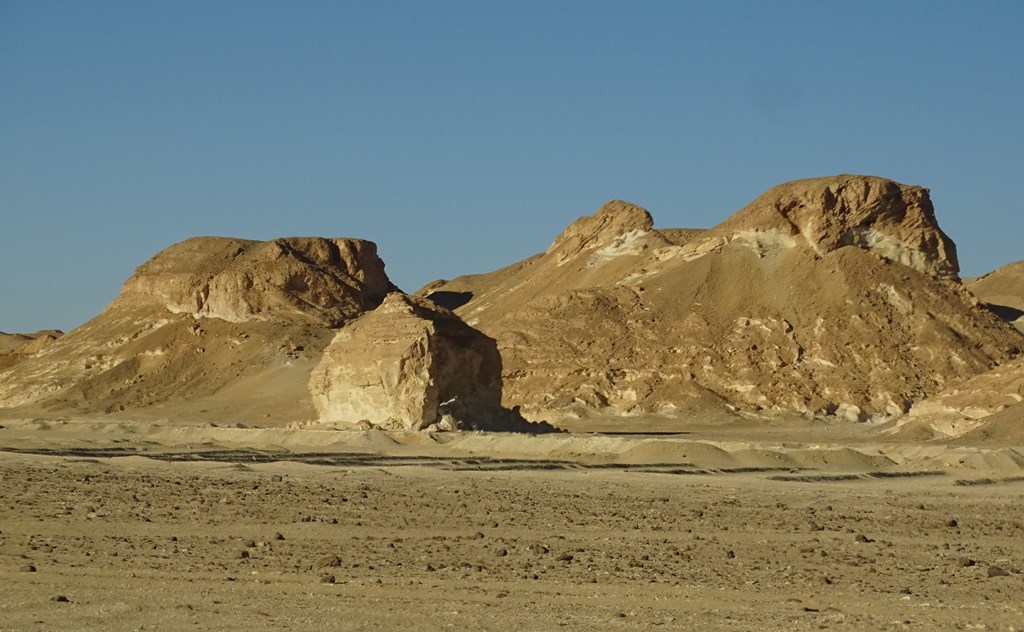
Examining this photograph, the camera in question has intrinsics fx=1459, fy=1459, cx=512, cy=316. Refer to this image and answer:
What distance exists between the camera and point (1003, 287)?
455ft

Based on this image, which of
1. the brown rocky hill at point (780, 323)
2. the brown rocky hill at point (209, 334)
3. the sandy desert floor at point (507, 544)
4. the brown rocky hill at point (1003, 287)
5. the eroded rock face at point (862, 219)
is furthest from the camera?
the brown rocky hill at point (1003, 287)

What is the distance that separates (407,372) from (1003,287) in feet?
352

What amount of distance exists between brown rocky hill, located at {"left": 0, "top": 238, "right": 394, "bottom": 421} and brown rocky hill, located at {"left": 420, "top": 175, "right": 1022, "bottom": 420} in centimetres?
1314

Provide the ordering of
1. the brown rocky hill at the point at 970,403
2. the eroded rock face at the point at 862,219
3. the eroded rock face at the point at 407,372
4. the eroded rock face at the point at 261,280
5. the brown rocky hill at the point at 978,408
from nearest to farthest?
the eroded rock face at the point at 407,372 → the brown rocky hill at the point at 978,408 → the brown rocky hill at the point at 970,403 → the eroded rock face at the point at 862,219 → the eroded rock face at the point at 261,280

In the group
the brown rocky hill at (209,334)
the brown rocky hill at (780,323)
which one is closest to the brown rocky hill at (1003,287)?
the brown rocky hill at (780,323)

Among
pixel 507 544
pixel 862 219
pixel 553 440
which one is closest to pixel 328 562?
pixel 507 544

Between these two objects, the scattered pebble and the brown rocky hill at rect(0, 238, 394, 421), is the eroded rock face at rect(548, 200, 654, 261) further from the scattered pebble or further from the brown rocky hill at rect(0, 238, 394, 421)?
the scattered pebble

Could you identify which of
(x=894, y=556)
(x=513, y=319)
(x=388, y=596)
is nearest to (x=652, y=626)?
(x=388, y=596)

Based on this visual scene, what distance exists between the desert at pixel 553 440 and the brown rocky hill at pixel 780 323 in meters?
0.17

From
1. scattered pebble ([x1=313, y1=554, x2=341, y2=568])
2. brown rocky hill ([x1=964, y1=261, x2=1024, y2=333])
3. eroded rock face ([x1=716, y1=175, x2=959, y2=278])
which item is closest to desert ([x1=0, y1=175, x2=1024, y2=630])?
scattered pebble ([x1=313, y1=554, x2=341, y2=568])

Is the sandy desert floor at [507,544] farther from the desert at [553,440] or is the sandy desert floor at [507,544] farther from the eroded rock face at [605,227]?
the eroded rock face at [605,227]

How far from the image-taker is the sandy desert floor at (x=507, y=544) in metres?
13.5

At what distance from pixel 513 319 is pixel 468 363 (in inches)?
1176

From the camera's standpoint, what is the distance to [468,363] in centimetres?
4506
